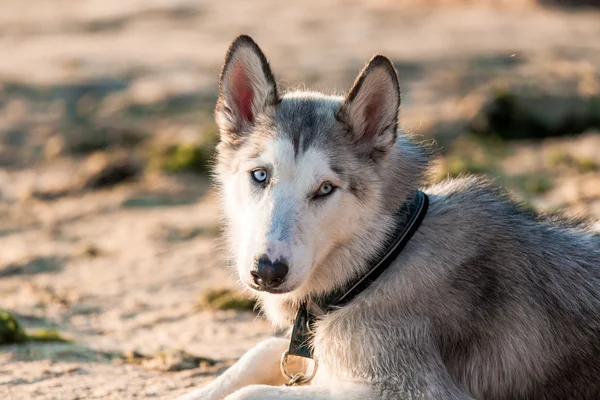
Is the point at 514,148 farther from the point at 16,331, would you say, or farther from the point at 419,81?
the point at 16,331

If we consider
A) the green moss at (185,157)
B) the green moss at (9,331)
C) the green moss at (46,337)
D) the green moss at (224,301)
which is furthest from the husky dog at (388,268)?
the green moss at (185,157)

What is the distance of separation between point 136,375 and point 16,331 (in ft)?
3.49

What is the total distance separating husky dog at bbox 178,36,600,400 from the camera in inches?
158

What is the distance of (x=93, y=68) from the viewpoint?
46.3 feet

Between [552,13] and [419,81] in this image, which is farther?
[552,13]

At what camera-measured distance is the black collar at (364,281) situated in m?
4.29

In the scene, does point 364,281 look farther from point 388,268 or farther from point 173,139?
point 173,139

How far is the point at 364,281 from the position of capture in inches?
169

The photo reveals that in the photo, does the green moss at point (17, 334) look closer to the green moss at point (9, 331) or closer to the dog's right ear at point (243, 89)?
the green moss at point (9, 331)

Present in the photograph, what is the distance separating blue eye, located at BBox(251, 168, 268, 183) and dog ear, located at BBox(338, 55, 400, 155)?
0.49 m

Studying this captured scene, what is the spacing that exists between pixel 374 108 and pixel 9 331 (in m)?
2.93

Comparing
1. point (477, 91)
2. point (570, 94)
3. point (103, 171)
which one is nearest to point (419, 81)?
point (477, 91)

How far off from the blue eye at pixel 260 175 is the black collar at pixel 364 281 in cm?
68

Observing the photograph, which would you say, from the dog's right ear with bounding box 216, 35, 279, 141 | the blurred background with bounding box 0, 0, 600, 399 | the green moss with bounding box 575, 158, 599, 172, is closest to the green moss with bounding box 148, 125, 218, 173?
the blurred background with bounding box 0, 0, 600, 399
